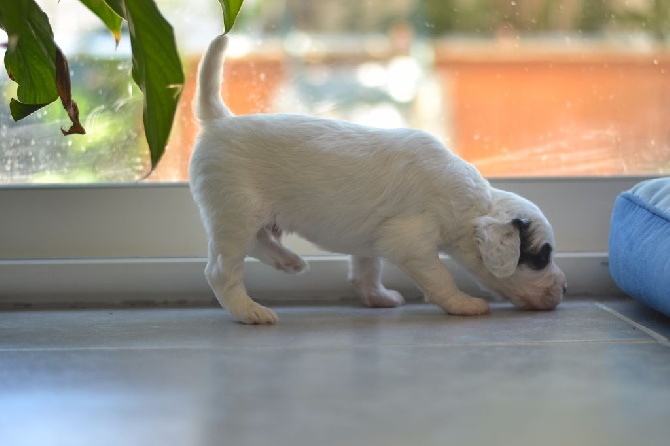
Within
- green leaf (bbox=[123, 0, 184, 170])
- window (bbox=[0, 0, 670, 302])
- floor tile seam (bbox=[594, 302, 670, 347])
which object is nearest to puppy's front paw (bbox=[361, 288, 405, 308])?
window (bbox=[0, 0, 670, 302])

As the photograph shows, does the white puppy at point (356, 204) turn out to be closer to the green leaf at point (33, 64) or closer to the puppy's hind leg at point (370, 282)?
the puppy's hind leg at point (370, 282)

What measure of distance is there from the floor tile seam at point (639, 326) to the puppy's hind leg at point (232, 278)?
616 millimetres

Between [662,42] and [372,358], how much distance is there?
3.87 ft

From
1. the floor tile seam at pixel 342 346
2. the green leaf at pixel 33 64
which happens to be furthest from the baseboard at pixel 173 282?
the green leaf at pixel 33 64

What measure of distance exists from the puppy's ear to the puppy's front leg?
83 mm

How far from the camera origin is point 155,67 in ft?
3.24

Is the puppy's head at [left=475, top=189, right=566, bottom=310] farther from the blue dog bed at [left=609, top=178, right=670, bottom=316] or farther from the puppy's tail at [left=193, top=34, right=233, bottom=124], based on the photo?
the puppy's tail at [left=193, top=34, right=233, bottom=124]

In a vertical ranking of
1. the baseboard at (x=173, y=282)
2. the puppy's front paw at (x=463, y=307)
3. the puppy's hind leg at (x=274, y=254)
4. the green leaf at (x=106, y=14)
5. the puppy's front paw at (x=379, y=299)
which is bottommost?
the baseboard at (x=173, y=282)

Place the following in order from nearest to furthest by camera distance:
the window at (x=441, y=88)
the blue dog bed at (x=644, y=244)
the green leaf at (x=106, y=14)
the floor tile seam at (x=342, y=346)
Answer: the green leaf at (x=106, y=14) < the floor tile seam at (x=342, y=346) < the blue dog bed at (x=644, y=244) < the window at (x=441, y=88)

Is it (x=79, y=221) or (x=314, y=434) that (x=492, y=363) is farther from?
(x=79, y=221)

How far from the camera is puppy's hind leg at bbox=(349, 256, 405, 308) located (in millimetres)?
1872

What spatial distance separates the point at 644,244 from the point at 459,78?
64 centimetres

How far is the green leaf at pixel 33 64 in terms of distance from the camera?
3.92ft

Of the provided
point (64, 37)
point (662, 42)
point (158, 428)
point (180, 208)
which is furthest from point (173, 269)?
point (662, 42)
